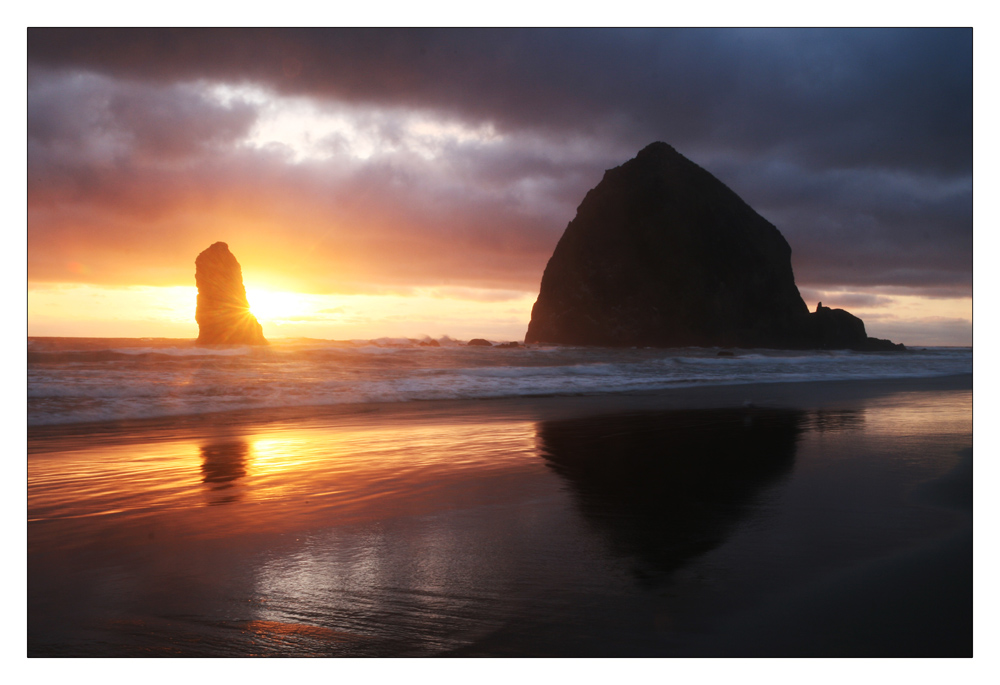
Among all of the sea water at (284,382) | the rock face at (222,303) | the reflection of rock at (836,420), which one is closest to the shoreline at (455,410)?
the sea water at (284,382)

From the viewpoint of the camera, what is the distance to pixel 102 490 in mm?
4609

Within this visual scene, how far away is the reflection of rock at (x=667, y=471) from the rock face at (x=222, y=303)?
42160mm

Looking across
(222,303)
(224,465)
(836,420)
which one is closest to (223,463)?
(224,465)

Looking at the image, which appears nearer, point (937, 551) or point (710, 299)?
point (937, 551)

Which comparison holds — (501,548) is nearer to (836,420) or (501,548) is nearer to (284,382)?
(836,420)

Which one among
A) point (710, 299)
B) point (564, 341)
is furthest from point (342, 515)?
point (710, 299)

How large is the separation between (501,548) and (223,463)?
367 cm

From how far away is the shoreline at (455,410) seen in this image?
7727 mm

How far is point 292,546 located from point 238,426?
5.65m

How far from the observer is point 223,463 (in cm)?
566

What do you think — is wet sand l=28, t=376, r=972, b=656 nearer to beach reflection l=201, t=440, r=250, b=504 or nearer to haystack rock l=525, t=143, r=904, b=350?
beach reflection l=201, t=440, r=250, b=504

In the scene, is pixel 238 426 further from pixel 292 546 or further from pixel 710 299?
pixel 710 299

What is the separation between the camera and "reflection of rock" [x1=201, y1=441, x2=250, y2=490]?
4938mm

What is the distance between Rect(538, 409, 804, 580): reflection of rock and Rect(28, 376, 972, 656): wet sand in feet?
0.10
